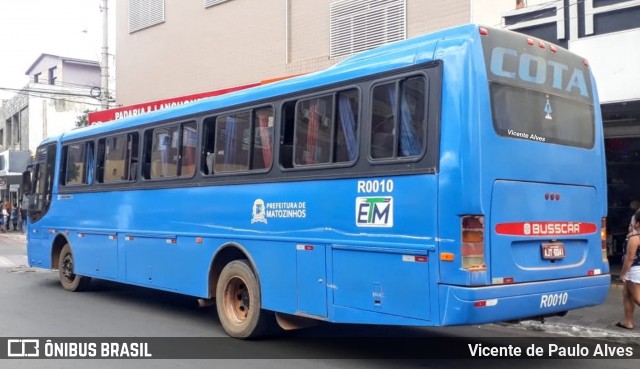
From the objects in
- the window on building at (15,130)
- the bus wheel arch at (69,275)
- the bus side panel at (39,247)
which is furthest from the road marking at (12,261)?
the window on building at (15,130)

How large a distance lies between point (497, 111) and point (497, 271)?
1487mm

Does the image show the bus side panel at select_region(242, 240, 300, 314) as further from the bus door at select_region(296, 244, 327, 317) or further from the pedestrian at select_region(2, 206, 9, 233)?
the pedestrian at select_region(2, 206, 9, 233)

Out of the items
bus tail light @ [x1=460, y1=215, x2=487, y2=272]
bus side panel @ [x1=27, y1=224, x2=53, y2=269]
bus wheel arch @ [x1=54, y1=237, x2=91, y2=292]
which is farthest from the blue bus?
bus side panel @ [x1=27, y1=224, x2=53, y2=269]

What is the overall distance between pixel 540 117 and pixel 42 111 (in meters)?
39.2

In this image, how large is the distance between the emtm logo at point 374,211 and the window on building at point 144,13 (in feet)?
60.0

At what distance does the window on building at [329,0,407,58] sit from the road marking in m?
10.4

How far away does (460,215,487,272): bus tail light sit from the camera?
5652 millimetres

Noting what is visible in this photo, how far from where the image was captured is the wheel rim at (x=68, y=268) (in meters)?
12.7

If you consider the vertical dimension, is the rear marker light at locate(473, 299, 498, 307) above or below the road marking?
→ above

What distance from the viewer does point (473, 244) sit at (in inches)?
224

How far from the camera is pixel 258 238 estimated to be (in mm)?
7859

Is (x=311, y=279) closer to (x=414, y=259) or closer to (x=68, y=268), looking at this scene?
(x=414, y=259)

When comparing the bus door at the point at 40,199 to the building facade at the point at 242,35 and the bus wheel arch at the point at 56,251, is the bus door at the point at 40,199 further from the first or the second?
the building facade at the point at 242,35

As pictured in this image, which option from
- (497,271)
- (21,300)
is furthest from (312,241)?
(21,300)
